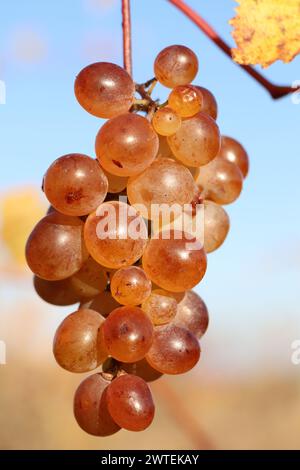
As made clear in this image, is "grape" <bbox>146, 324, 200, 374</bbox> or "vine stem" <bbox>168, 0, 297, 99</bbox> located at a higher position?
"vine stem" <bbox>168, 0, 297, 99</bbox>

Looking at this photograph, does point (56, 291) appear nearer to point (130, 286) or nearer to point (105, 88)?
point (130, 286)

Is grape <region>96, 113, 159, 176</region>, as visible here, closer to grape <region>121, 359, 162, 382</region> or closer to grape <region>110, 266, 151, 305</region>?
grape <region>110, 266, 151, 305</region>

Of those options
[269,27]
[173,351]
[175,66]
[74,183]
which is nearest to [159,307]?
[173,351]

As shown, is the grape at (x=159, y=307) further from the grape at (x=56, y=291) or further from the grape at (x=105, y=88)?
the grape at (x=105, y=88)

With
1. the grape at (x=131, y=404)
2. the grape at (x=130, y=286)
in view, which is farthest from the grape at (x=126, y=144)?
the grape at (x=131, y=404)

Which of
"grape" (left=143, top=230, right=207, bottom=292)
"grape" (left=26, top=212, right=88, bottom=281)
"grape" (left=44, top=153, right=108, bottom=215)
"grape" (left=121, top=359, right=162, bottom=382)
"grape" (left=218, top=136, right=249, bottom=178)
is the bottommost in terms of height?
"grape" (left=121, top=359, right=162, bottom=382)

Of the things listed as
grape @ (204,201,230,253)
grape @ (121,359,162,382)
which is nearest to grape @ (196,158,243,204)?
grape @ (204,201,230,253)
